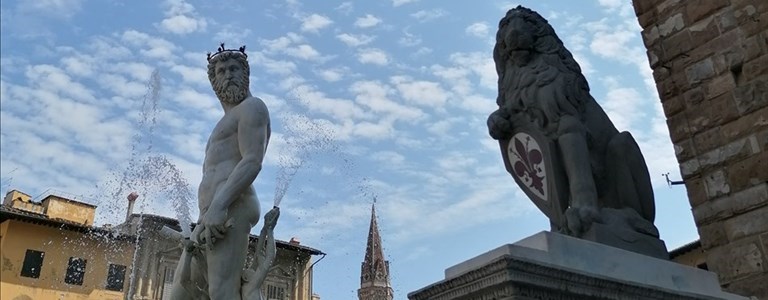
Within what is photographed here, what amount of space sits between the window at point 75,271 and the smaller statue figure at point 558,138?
27.2m

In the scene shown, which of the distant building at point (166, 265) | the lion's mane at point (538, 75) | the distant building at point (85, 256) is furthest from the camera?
the distant building at point (166, 265)

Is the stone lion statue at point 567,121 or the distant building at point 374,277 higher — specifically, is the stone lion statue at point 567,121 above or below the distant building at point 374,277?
below

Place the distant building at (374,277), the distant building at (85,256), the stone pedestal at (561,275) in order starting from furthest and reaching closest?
the distant building at (374,277) → the distant building at (85,256) → the stone pedestal at (561,275)

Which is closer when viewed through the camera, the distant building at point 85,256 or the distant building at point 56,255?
the distant building at point 56,255

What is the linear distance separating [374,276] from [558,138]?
74.8m

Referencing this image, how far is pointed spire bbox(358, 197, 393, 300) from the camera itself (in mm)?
76875

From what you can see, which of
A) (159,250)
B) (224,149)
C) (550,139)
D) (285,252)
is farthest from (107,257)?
(550,139)

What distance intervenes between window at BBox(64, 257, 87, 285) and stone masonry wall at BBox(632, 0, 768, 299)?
26.3 m

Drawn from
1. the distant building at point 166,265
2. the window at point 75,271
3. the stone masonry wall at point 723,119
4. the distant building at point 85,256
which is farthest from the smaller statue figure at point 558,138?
the window at point 75,271

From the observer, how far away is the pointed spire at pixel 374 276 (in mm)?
76875

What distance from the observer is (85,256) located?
2878 cm

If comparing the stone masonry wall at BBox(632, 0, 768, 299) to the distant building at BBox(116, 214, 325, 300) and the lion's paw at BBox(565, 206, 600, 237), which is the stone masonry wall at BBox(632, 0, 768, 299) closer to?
the lion's paw at BBox(565, 206, 600, 237)

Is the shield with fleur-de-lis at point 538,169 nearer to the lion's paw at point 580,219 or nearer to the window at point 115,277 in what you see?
the lion's paw at point 580,219

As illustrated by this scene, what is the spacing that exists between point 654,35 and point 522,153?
346 centimetres
